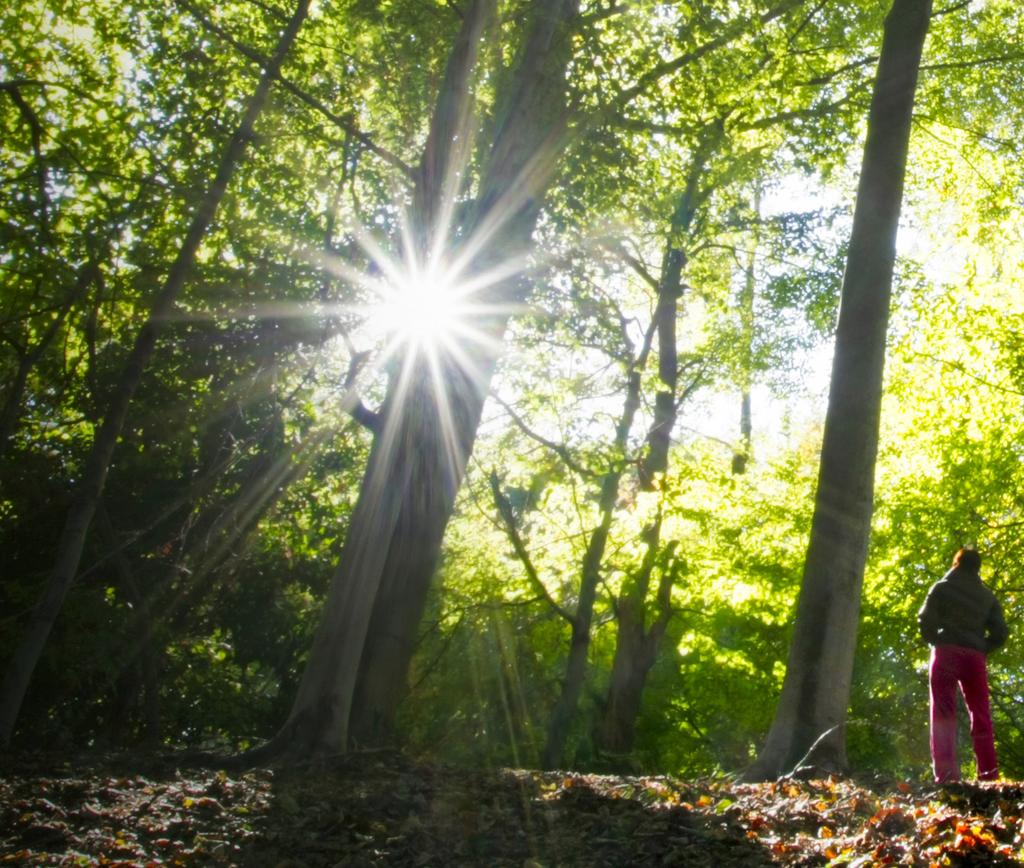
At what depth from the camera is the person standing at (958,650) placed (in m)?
7.85

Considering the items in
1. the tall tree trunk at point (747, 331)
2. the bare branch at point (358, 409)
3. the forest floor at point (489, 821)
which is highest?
the tall tree trunk at point (747, 331)

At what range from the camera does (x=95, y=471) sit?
9.16m

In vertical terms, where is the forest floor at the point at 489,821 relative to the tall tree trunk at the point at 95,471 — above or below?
below

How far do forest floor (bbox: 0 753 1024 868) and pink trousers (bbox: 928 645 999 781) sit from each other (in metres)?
1.25

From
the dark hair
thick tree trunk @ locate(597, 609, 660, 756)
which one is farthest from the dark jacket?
thick tree trunk @ locate(597, 609, 660, 756)

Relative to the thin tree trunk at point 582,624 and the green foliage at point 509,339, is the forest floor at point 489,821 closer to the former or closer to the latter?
the green foliage at point 509,339

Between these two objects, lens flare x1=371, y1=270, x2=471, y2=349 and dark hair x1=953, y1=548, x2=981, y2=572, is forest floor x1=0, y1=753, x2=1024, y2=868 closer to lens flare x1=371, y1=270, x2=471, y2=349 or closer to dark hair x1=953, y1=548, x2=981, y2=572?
dark hair x1=953, y1=548, x2=981, y2=572

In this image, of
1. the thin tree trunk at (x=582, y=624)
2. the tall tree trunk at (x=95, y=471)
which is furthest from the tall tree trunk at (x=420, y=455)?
the thin tree trunk at (x=582, y=624)

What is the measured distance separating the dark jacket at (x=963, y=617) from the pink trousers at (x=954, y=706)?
0.09 metres

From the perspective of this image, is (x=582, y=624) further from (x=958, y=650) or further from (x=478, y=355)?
(x=958, y=650)

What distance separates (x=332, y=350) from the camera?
15.0 m

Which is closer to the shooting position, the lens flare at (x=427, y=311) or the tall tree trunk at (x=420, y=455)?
the tall tree trunk at (x=420, y=455)

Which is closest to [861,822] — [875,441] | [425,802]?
[425,802]

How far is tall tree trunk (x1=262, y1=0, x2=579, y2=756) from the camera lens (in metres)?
9.62
